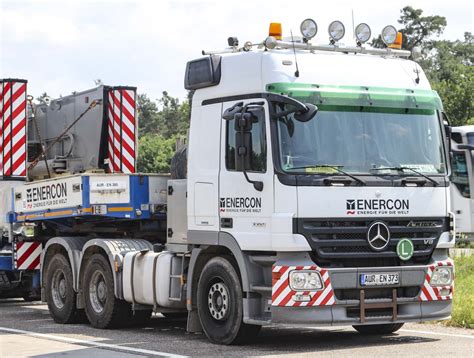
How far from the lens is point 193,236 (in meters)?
12.8

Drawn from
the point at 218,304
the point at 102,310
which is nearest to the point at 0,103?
the point at 102,310

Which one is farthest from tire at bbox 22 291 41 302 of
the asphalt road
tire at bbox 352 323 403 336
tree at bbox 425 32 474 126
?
tree at bbox 425 32 474 126

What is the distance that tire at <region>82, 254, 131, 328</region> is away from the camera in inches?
567

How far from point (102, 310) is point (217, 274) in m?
2.94

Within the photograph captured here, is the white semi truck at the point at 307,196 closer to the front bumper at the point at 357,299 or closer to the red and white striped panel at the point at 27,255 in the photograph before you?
the front bumper at the point at 357,299

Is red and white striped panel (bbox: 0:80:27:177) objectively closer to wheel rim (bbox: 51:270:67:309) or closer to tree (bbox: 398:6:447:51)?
wheel rim (bbox: 51:270:67:309)

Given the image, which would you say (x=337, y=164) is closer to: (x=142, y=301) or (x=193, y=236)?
(x=193, y=236)

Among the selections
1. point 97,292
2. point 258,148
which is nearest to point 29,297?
point 97,292

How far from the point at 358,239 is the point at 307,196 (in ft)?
2.57

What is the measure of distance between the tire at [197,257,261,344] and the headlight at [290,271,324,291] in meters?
0.75

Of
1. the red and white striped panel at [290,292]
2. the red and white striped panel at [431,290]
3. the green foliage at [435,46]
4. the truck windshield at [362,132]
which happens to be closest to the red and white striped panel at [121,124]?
the truck windshield at [362,132]

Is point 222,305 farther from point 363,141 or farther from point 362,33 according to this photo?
point 362,33

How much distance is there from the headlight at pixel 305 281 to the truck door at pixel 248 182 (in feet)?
1.47

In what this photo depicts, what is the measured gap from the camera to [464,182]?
89.9ft
